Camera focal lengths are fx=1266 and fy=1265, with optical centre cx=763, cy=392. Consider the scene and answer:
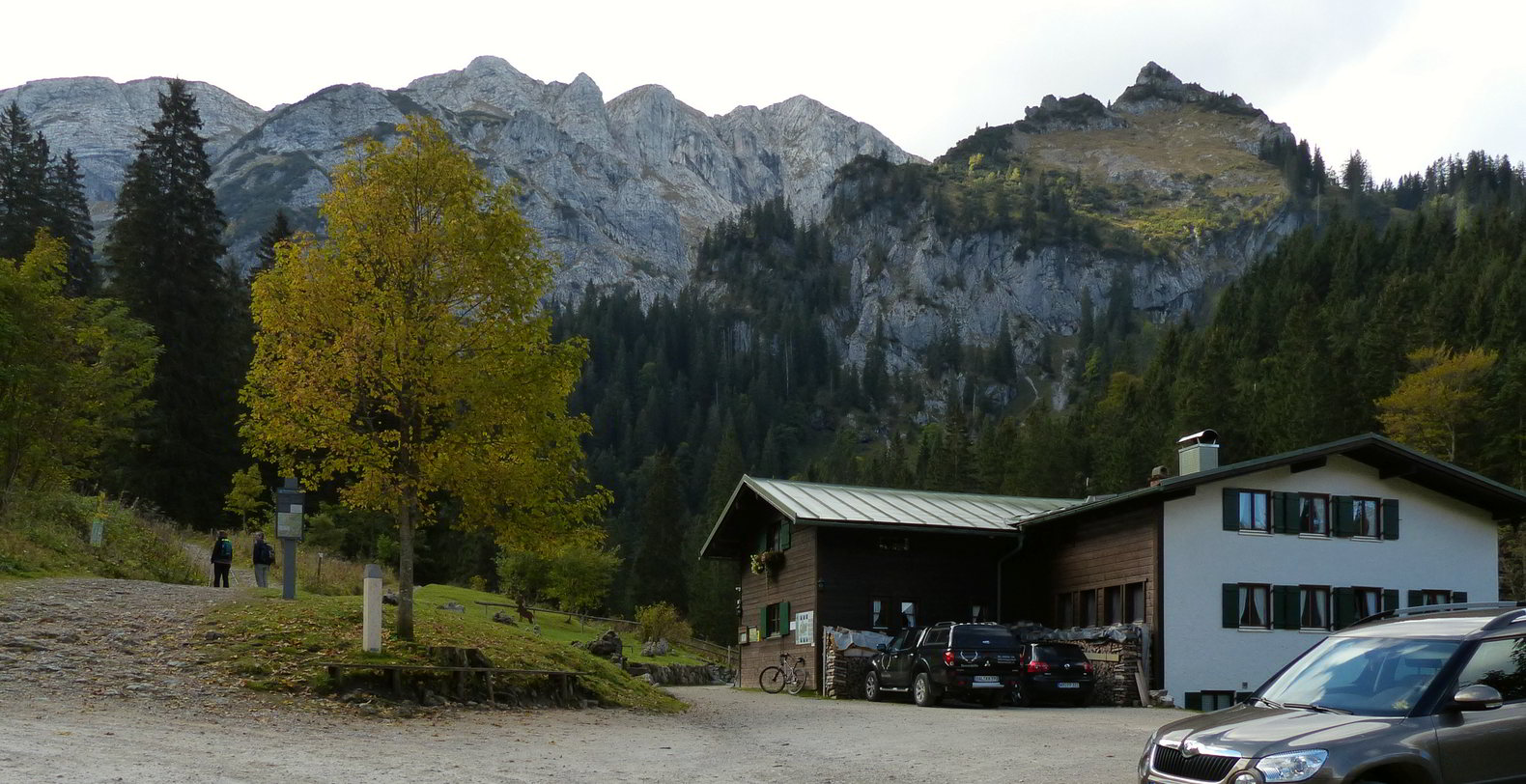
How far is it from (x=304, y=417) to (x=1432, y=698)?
663 inches

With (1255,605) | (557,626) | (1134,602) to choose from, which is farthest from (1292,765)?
(557,626)

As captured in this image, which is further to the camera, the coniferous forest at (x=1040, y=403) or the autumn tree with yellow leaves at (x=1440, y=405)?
the autumn tree with yellow leaves at (x=1440, y=405)

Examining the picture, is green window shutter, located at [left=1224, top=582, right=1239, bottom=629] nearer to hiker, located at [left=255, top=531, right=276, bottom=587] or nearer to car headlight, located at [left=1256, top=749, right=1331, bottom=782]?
hiker, located at [left=255, top=531, right=276, bottom=587]

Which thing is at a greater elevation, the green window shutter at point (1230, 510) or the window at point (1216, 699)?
the green window shutter at point (1230, 510)

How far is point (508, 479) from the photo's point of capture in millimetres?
20859

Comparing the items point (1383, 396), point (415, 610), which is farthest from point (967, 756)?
point (1383, 396)

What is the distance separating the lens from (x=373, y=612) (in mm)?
19281

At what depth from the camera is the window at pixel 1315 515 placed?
3155 cm

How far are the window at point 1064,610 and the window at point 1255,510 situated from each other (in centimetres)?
487

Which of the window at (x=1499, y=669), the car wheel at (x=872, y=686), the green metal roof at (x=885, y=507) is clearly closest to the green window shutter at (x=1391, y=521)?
the green metal roof at (x=885, y=507)

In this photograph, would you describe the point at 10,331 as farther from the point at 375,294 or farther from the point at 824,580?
the point at 824,580

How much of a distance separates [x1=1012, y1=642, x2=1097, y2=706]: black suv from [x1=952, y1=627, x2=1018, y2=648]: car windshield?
1.47 ft

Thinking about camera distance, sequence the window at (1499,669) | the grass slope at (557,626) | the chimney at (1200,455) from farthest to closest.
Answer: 1. the grass slope at (557,626)
2. the chimney at (1200,455)
3. the window at (1499,669)

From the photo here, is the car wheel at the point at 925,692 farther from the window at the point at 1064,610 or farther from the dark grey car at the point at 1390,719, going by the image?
the dark grey car at the point at 1390,719
